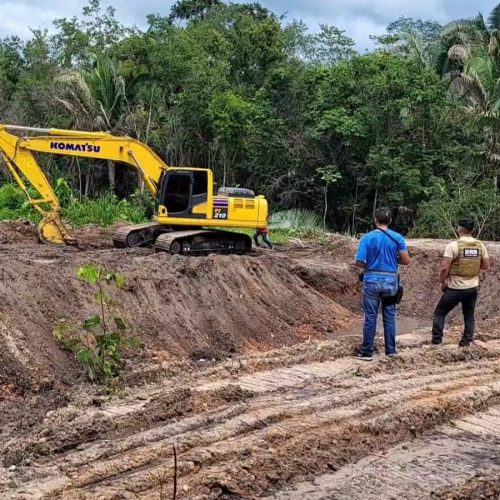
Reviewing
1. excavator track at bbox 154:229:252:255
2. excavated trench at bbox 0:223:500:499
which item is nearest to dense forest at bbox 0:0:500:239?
excavator track at bbox 154:229:252:255

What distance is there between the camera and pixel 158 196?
16422 mm

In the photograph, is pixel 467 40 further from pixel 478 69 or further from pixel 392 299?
pixel 392 299

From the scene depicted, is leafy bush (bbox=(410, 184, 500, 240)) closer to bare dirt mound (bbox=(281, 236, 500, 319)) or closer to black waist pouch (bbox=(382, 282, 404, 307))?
bare dirt mound (bbox=(281, 236, 500, 319))

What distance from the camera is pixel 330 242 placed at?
20.2 m

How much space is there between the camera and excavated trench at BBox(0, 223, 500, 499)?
5.36m

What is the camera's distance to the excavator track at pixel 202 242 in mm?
15828

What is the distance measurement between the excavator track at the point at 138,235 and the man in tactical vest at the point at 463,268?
866 centimetres

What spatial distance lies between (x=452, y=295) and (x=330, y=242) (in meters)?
10.8

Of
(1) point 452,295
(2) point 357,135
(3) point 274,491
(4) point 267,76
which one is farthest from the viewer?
(4) point 267,76

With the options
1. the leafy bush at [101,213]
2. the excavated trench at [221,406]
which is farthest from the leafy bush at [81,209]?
the excavated trench at [221,406]

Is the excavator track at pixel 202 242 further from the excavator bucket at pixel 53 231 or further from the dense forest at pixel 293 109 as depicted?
the dense forest at pixel 293 109

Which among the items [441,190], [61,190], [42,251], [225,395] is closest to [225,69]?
[61,190]

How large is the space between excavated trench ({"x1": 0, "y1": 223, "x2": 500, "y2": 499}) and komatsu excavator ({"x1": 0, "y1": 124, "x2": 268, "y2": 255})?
2.94 metres

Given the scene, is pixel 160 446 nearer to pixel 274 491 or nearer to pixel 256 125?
pixel 274 491
